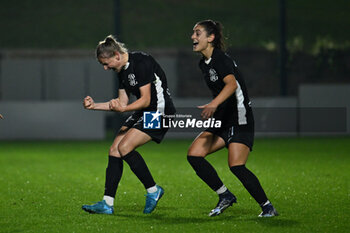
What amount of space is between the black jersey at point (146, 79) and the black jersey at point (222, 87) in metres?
0.52

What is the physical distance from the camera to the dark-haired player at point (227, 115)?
7.07m

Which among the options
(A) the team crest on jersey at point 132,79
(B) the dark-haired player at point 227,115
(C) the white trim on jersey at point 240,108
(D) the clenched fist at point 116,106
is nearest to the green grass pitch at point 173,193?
(B) the dark-haired player at point 227,115

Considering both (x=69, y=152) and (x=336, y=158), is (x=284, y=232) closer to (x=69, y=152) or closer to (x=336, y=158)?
(x=336, y=158)

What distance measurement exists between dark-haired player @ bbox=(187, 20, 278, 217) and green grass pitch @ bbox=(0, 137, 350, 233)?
0.43 m

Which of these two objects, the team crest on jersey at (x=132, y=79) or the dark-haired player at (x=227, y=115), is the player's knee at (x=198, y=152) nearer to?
the dark-haired player at (x=227, y=115)

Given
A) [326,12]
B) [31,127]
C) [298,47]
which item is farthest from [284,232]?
[326,12]

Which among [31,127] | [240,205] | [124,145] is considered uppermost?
[124,145]

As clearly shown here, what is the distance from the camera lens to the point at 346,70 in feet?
79.1

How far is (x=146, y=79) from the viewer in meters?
7.31

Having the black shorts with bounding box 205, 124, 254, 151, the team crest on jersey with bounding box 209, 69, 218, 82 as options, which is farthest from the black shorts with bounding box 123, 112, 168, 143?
the team crest on jersey with bounding box 209, 69, 218, 82

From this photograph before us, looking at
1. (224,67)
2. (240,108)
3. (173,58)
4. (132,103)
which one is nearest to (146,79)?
(132,103)

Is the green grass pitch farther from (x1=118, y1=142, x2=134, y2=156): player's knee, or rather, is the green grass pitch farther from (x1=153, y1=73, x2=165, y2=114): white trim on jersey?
(x1=153, y1=73, x2=165, y2=114): white trim on jersey

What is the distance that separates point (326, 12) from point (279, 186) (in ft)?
78.0

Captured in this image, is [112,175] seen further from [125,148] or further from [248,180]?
[248,180]
